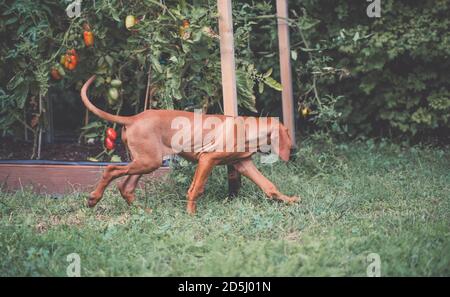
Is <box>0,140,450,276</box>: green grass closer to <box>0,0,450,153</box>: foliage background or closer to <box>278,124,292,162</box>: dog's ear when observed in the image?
<box>278,124,292,162</box>: dog's ear

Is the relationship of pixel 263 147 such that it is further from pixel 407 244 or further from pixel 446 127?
pixel 446 127

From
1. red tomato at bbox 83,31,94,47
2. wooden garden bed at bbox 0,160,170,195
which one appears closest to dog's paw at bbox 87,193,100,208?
wooden garden bed at bbox 0,160,170,195

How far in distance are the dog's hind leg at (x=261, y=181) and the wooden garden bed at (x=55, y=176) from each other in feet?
2.74

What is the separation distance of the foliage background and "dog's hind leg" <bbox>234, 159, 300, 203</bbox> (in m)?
0.68

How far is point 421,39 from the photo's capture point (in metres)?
5.46

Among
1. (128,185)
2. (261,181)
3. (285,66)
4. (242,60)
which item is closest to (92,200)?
(128,185)

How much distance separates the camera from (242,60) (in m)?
4.86

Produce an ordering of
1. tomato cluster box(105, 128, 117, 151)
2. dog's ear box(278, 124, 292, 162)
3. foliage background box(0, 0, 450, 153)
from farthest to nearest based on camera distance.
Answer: tomato cluster box(105, 128, 117, 151)
foliage background box(0, 0, 450, 153)
dog's ear box(278, 124, 292, 162)

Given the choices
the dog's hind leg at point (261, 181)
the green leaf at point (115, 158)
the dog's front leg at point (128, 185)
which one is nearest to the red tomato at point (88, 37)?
the green leaf at point (115, 158)

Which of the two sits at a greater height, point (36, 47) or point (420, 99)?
point (36, 47)

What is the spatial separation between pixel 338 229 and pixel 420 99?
291 cm

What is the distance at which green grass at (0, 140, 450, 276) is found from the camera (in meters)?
3.03

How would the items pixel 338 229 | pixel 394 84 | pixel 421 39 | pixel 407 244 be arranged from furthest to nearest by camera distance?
pixel 394 84, pixel 421 39, pixel 338 229, pixel 407 244
